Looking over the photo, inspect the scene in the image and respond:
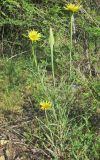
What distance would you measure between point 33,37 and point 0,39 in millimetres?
2199

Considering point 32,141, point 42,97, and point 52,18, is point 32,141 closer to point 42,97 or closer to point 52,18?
point 42,97

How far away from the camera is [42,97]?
3.65m

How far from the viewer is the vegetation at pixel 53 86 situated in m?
3.20

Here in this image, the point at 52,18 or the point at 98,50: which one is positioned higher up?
the point at 52,18

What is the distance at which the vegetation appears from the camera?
320cm

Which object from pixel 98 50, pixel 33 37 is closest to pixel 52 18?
pixel 98 50

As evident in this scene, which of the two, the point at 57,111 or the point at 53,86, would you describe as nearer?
the point at 57,111

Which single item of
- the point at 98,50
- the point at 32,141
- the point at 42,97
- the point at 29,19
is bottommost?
the point at 32,141

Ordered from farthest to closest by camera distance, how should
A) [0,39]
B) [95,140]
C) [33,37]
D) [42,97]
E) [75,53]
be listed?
1. [0,39]
2. [75,53]
3. [42,97]
4. [95,140]
5. [33,37]

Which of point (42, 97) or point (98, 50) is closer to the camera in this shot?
point (42, 97)

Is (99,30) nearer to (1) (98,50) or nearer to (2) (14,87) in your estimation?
(1) (98,50)

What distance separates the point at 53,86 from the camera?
3799 mm

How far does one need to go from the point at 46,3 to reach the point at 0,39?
1.05 metres

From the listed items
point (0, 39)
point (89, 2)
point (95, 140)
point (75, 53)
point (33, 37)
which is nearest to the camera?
point (33, 37)
